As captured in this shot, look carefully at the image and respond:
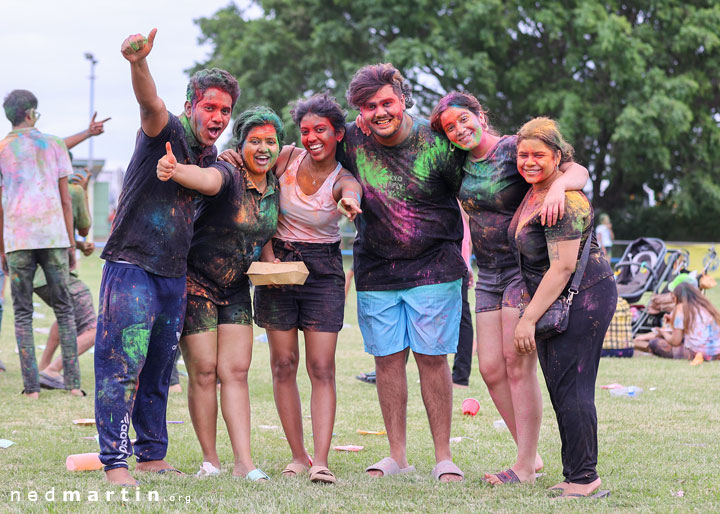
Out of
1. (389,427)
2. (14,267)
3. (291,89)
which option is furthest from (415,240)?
(291,89)

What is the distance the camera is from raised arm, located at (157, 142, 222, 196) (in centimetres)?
387

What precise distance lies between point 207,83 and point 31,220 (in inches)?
124

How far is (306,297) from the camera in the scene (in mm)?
4609

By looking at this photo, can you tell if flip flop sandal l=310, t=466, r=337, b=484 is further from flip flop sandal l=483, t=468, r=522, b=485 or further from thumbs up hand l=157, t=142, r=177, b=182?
thumbs up hand l=157, t=142, r=177, b=182

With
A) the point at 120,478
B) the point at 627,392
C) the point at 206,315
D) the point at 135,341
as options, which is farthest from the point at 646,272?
the point at 120,478

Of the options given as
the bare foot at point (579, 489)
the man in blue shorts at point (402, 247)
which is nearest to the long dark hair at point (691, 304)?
the man in blue shorts at point (402, 247)

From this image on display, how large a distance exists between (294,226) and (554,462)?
2.00 metres

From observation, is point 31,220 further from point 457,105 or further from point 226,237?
point 457,105

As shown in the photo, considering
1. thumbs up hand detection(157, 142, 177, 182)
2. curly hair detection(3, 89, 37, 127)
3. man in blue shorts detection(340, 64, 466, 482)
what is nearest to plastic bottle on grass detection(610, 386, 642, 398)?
man in blue shorts detection(340, 64, 466, 482)

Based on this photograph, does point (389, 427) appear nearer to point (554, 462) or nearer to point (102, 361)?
point (554, 462)

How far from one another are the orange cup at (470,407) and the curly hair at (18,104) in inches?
165

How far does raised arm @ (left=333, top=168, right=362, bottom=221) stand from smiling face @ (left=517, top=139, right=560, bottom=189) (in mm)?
842

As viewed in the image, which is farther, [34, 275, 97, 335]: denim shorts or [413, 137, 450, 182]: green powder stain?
[34, 275, 97, 335]: denim shorts

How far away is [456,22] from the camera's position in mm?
24656
